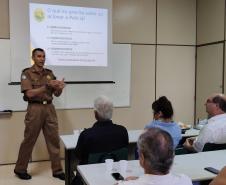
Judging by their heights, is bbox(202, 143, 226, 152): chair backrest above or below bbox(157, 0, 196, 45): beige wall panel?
below

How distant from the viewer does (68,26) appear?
4.54m

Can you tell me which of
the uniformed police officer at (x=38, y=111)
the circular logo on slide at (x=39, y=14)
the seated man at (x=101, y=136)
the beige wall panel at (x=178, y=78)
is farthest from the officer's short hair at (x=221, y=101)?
the circular logo on slide at (x=39, y=14)

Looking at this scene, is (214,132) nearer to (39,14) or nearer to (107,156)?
(107,156)

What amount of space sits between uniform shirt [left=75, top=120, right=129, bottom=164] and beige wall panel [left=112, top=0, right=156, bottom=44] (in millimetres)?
2655

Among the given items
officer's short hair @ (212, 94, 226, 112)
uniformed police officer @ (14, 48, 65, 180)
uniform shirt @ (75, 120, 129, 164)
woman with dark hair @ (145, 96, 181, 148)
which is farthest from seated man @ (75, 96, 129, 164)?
uniformed police officer @ (14, 48, 65, 180)

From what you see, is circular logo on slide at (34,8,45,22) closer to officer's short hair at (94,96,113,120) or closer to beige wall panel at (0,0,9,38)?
beige wall panel at (0,0,9,38)

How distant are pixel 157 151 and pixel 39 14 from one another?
3585mm

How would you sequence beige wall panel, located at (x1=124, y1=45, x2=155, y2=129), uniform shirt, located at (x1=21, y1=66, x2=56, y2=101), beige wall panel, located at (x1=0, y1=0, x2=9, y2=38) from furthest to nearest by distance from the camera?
beige wall panel, located at (x1=124, y1=45, x2=155, y2=129) → beige wall panel, located at (x1=0, y1=0, x2=9, y2=38) → uniform shirt, located at (x1=21, y1=66, x2=56, y2=101)

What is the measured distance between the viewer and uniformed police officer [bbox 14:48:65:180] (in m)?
3.74

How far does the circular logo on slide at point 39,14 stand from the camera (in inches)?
172

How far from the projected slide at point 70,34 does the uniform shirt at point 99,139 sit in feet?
7.55

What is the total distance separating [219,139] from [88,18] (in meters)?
2.91

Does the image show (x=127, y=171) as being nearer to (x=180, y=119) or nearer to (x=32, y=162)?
(x=32, y=162)

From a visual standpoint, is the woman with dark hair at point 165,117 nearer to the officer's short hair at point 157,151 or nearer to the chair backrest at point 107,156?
the chair backrest at point 107,156
